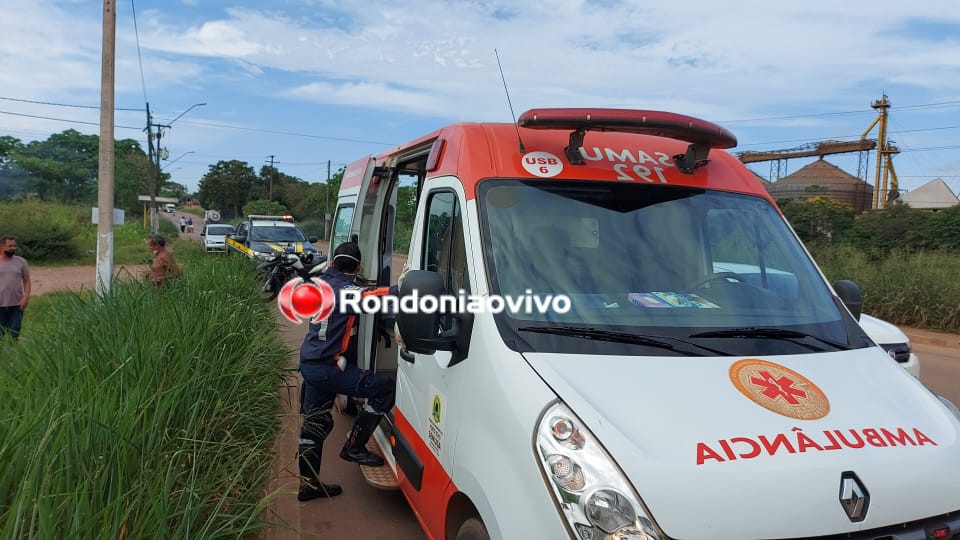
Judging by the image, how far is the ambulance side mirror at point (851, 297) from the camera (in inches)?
129

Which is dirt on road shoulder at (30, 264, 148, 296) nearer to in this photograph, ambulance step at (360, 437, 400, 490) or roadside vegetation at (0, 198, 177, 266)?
roadside vegetation at (0, 198, 177, 266)

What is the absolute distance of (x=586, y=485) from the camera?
1.93m

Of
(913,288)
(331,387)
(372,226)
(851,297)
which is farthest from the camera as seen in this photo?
(913,288)

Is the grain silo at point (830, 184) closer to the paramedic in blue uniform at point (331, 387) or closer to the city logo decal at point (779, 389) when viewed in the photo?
the paramedic in blue uniform at point (331, 387)

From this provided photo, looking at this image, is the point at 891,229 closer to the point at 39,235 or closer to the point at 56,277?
the point at 56,277

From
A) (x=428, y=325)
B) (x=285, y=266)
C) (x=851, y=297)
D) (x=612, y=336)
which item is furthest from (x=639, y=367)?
(x=285, y=266)

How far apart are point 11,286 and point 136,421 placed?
658 cm

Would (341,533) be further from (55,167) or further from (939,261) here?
(55,167)

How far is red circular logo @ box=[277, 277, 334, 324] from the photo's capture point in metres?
4.11

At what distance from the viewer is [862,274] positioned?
14.3 metres

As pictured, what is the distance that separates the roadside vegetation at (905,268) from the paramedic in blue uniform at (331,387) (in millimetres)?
12725

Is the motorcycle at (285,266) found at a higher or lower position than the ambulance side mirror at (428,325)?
lower

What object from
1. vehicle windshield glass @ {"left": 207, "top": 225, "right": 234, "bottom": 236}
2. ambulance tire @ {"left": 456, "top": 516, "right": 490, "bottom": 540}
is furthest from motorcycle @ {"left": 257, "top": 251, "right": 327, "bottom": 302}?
vehicle windshield glass @ {"left": 207, "top": 225, "right": 234, "bottom": 236}

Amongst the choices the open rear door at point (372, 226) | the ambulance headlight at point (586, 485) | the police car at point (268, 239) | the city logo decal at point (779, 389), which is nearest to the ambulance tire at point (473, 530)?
the ambulance headlight at point (586, 485)
